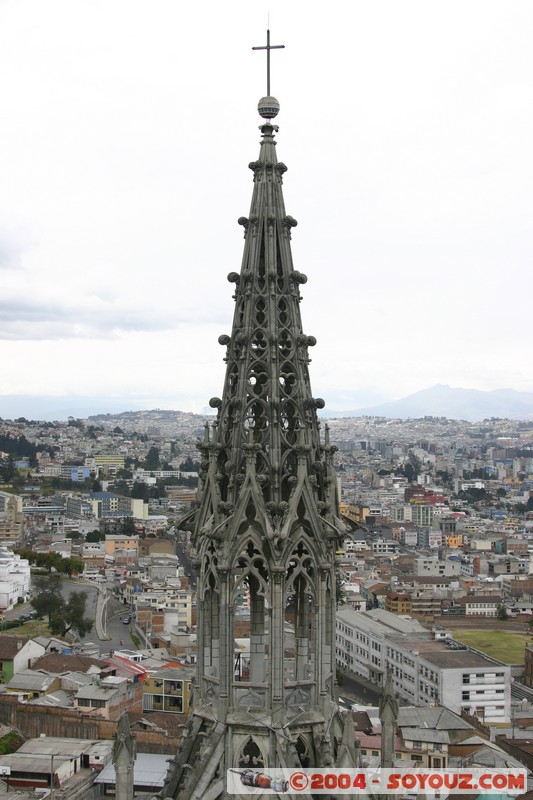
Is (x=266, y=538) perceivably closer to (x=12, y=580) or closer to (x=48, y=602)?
(x=48, y=602)

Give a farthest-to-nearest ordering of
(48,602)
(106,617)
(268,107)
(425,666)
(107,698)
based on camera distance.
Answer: (106,617)
(48,602)
(425,666)
(107,698)
(268,107)

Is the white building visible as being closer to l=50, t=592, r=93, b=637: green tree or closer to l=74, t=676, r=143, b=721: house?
l=50, t=592, r=93, b=637: green tree

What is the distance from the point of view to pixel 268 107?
35.2 ft

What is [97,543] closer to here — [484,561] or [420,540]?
[484,561]

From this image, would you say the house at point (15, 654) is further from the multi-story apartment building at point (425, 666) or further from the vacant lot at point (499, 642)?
the vacant lot at point (499, 642)

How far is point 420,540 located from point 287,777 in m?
161

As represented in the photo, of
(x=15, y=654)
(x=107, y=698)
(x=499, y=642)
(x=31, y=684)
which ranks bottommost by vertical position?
(x=499, y=642)

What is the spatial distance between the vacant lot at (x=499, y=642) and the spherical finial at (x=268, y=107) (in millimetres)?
78399

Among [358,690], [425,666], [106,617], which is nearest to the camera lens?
[425,666]

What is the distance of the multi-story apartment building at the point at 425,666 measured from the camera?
65.2m

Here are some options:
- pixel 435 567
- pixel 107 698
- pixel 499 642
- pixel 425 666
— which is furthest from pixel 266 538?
pixel 435 567

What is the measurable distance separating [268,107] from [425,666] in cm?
6206

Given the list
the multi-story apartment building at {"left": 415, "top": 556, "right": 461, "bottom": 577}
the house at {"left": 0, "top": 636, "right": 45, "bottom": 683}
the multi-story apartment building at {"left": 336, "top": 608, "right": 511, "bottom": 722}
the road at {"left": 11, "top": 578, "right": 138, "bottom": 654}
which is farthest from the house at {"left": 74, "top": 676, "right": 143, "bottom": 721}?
the multi-story apartment building at {"left": 415, "top": 556, "right": 461, "bottom": 577}

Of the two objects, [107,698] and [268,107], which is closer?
[268,107]
